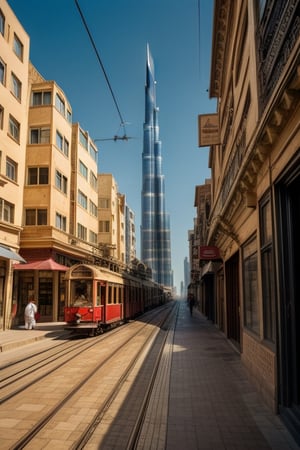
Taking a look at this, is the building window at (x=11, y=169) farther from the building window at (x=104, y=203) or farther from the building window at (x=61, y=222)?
the building window at (x=104, y=203)

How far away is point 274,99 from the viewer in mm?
5137

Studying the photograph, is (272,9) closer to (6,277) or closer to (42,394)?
(42,394)

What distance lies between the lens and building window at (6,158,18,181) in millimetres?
21425

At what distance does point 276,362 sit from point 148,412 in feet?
7.78

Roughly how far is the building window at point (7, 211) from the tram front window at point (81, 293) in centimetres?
682

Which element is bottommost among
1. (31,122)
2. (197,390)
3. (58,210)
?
(197,390)

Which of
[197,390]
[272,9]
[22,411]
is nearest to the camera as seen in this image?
[22,411]

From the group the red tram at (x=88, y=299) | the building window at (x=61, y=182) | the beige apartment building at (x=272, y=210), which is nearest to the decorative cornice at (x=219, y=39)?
the beige apartment building at (x=272, y=210)

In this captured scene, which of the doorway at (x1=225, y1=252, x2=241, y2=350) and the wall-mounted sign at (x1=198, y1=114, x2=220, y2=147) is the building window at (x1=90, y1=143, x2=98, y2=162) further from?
the doorway at (x1=225, y1=252, x2=241, y2=350)

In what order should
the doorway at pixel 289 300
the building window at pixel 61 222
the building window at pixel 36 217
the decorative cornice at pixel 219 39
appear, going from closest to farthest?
1. the doorway at pixel 289 300
2. the decorative cornice at pixel 219 39
3. the building window at pixel 36 217
4. the building window at pixel 61 222

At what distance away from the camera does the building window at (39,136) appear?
1047 inches

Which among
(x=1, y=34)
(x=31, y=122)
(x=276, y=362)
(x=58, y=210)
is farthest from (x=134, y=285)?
(x=276, y=362)

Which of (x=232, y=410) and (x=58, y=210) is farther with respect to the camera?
(x=58, y=210)

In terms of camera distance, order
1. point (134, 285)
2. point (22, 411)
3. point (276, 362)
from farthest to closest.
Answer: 1. point (134, 285)
2. point (22, 411)
3. point (276, 362)
